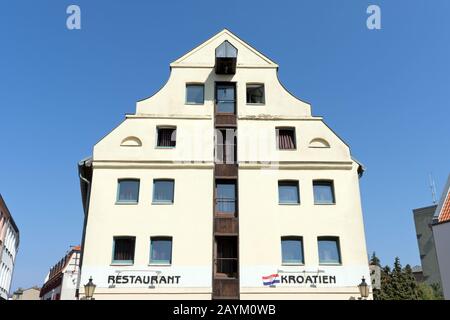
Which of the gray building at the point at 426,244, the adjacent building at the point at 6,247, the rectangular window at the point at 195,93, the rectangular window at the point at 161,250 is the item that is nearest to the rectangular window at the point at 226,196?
the rectangular window at the point at 161,250

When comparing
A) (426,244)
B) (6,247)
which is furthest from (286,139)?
(426,244)

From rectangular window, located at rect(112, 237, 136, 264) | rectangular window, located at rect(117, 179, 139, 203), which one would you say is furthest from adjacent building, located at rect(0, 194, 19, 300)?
rectangular window, located at rect(112, 237, 136, 264)

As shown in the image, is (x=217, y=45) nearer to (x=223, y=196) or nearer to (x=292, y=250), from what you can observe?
(x=223, y=196)

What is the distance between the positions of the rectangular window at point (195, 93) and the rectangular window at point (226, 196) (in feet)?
16.6

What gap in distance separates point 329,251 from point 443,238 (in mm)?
5768

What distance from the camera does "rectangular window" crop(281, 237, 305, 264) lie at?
67.3 feet

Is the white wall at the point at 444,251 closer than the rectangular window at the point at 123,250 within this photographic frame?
Yes

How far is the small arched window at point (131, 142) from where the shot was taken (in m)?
22.7

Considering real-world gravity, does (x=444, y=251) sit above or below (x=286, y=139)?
below

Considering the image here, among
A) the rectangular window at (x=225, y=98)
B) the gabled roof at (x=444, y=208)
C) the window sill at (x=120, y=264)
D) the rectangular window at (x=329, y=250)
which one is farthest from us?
the rectangular window at (x=225, y=98)

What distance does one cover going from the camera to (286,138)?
2342cm

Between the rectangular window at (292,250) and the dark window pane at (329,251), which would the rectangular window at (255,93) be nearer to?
the rectangular window at (292,250)

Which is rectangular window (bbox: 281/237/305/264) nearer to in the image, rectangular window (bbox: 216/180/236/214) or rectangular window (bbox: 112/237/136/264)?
rectangular window (bbox: 216/180/236/214)

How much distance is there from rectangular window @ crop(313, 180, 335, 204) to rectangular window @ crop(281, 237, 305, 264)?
93.4 inches
